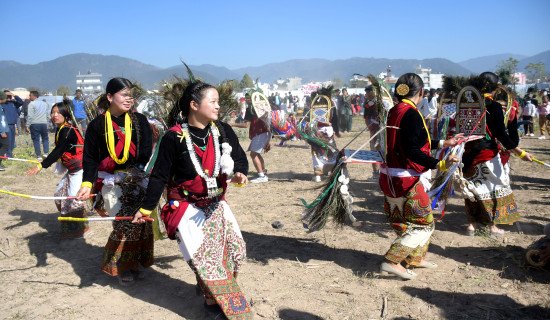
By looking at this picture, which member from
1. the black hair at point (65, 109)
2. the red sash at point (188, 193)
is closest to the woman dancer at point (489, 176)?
the red sash at point (188, 193)

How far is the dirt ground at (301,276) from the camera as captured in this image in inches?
129

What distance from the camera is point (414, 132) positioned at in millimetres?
3375

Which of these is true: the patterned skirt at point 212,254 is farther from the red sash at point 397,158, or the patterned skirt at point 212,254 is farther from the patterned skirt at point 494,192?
the patterned skirt at point 494,192

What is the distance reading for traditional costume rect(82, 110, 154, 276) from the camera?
3.61 meters

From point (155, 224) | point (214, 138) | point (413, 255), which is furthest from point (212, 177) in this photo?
point (413, 255)

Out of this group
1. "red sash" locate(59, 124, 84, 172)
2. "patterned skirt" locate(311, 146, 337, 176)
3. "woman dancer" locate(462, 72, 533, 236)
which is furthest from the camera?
"patterned skirt" locate(311, 146, 337, 176)

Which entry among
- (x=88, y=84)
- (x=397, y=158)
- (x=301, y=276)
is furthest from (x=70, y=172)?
(x=88, y=84)

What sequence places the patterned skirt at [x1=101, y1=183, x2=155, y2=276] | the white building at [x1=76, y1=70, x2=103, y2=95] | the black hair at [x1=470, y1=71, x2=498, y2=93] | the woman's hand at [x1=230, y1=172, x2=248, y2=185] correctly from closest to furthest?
the woman's hand at [x1=230, y1=172, x2=248, y2=185] < the patterned skirt at [x1=101, y1=183, x2=155, y2=276] < the black hair at [x1=470, y1=71, x2=498, y2=93] < the white building at [x1=76, y1=70, x2=103, y2=95]

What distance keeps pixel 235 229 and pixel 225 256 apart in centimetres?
23

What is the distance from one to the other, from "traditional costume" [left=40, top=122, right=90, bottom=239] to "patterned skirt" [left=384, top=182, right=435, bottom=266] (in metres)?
3.81

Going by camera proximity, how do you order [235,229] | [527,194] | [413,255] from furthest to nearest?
[527,194], [413,255], [235,229]

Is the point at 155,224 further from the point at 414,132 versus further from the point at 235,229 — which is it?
the point at 414,132

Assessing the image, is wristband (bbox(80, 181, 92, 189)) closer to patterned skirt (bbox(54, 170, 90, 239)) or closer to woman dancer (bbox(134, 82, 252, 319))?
woman dancer (bbox(134, 82, 252, 319))

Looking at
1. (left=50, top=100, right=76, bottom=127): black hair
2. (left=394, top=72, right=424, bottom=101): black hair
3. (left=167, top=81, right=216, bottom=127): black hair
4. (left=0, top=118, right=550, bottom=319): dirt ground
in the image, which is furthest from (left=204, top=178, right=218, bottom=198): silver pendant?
(left=50, top=100, right=76, bottom=127): black hair
